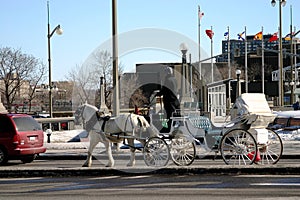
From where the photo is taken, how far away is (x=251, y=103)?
1420cm

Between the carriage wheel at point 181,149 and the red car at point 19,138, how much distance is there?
5.57 meters

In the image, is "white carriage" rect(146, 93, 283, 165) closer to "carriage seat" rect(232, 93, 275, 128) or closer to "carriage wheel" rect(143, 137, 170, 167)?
"carriage seat" rect(232, 93, 275, 128)

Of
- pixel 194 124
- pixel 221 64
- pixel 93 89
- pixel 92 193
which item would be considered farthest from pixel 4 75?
pixel 221 64

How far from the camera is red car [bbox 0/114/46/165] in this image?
17.3 meters

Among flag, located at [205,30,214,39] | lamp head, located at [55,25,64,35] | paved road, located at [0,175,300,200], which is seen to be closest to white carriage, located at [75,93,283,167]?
paved road, located at [0,175,300,200]

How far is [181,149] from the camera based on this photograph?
14680mm

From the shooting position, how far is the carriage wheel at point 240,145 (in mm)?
13742

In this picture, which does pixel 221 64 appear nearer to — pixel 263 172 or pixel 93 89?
pixel 93 89

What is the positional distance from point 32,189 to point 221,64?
10334cm

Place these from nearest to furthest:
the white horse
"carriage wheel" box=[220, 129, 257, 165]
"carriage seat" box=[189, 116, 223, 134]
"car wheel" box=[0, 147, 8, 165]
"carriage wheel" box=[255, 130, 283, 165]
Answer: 1. "carriage wheel" box=[220, 129, 257, 165]
2. the white horse
3. "carriage wheel" box=[255, 130, 283, 165]
4. "carriage seat" box=[189, 116, 223, 134]
5. "car wheel" box=[0, 147, 8, 165]

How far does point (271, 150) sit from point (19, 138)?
8.09 m

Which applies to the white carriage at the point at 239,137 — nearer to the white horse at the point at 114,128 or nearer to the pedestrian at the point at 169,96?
the white horse at the point at 114,128

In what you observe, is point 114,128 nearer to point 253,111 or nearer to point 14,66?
point 253,111

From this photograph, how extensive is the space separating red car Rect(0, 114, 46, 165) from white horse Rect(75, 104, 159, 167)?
3864 millimetres
